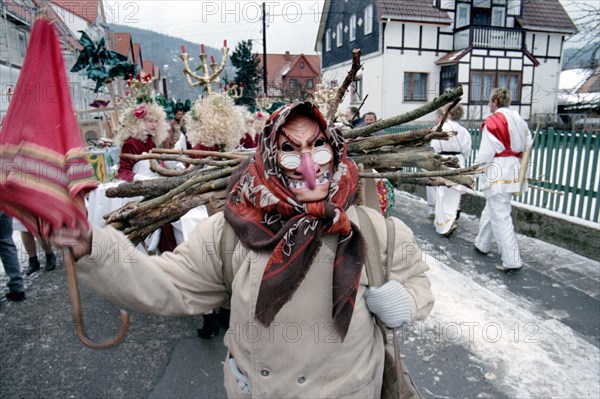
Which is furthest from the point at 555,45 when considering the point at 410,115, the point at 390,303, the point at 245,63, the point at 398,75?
the point at 390,303

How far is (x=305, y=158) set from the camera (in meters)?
1.66

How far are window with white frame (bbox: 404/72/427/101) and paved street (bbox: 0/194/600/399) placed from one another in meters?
21.0

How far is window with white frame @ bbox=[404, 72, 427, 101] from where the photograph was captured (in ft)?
82.3

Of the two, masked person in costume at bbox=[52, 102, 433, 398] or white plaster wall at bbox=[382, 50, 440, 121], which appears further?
white plaster wall at bbox=[382, 50, 440, 121]

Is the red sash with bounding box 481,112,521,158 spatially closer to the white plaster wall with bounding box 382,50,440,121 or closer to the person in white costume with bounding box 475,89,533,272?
the person in white costume with bounding box 475,89,533,272

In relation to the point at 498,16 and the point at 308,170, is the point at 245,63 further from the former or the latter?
the point at 308,170

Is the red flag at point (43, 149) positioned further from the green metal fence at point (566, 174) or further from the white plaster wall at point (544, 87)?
the white plaster wall at point (544, 87)

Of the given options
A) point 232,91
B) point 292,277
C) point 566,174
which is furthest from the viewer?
point 232,91

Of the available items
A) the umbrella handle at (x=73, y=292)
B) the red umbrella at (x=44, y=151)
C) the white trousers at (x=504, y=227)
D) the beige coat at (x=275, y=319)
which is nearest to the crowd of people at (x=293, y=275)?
the beige coat at (x=275, y=319)

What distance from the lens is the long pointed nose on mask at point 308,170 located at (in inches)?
64.9

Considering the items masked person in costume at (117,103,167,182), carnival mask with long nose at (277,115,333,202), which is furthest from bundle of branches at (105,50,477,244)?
masked person in costume at (117,103,167,182)

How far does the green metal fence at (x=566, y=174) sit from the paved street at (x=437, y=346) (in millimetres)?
1192

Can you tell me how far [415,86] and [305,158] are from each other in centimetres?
2547

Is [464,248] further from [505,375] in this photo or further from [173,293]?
[173,293]
